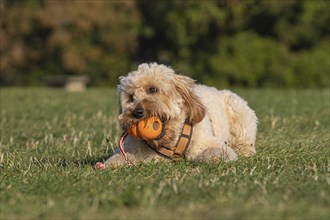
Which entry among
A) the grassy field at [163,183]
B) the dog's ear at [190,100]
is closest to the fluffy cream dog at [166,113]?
the dog's ear at [190,100]

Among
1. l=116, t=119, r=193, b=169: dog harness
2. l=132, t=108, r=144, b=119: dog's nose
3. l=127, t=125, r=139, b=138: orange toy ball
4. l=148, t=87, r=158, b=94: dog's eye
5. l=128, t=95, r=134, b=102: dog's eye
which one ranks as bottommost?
l=116, t=119, r=193, b=169: dog harness

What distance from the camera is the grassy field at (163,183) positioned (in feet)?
15.2

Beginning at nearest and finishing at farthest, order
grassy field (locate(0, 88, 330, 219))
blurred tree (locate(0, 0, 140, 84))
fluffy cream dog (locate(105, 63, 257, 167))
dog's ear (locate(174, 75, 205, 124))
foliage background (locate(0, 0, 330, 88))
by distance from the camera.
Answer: grassy field (locate(0, 88, 330, 219)), fluffy cream dog (locate(105, 63, 257, 167)), dog's ear (locate(174, 75, 205, 124)), foliage background (locate(0, 0, 330, 88)), blurred tree (locate(0, 0, 140, 84))

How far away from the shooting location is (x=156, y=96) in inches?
267

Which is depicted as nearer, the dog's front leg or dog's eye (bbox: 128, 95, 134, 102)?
dog's eye (bbox: 128, 95, 134, 102)

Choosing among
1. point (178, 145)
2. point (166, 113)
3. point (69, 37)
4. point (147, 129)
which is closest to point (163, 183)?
point (147, 129)

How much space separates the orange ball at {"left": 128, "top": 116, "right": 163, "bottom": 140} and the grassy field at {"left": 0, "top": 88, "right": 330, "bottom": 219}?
0.93ft

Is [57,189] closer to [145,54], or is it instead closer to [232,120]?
[232,120]

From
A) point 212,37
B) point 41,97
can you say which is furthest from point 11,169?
point 212,37

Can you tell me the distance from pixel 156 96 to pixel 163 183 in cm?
156

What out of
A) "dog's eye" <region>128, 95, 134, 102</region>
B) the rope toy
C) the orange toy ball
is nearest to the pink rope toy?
the rope toy

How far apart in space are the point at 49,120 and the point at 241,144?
5834mm

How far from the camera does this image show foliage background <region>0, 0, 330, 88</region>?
1348 inches

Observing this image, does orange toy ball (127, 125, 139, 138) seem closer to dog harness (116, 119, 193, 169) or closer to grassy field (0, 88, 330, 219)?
dog harness (116, 119, 193, 169)
